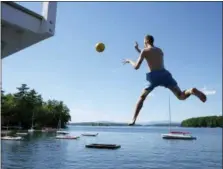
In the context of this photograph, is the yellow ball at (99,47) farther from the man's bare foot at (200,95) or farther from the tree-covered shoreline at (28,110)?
the tree-covered shoreline at (28,110)

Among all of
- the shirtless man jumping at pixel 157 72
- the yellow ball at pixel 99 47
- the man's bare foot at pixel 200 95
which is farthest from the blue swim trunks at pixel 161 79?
the yellow ball at pixel 99 47

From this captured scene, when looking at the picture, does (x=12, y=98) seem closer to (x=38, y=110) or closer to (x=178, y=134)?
(x=38, y=110)

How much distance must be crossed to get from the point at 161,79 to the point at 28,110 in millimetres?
95576

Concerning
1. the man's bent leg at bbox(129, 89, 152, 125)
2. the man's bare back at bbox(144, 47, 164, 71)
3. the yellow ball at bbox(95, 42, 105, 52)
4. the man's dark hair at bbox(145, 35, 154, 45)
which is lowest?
the man's bent leg at bbox(129, 89, 152, 125)

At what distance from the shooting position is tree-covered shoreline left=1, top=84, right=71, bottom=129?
87.1 meters

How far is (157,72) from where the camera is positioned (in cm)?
406

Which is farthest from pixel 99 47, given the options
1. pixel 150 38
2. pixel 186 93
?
pixel 186 93

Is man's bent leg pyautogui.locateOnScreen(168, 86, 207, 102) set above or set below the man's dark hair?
below

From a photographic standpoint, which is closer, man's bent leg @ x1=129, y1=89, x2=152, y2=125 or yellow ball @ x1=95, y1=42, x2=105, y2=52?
yellow ball @ x1=95, y1=42, x2=105, y2=52

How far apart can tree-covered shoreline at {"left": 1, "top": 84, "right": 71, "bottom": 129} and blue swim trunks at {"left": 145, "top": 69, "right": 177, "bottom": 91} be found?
244 feet

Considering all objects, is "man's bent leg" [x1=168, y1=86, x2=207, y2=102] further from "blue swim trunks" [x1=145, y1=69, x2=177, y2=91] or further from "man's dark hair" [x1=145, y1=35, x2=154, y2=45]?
"man's dark hair" [x1=145, y1=35, x2=154, y2=45]

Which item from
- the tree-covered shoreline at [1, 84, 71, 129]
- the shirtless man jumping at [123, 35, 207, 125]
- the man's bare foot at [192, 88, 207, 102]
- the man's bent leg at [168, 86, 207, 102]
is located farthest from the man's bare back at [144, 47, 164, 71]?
A: the tree-covered shoreline at [1, 84, 71, 129]

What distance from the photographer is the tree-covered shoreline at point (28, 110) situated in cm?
8706

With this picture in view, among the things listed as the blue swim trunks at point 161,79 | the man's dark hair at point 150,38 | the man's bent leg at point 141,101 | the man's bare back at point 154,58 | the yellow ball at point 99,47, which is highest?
the man's dark hair at point 150,38
